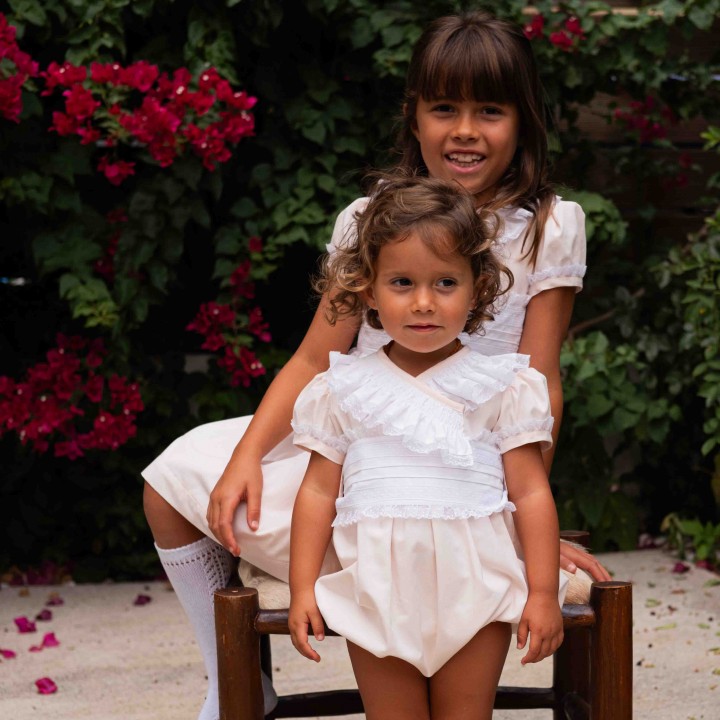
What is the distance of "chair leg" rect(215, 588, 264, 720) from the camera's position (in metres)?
1.93

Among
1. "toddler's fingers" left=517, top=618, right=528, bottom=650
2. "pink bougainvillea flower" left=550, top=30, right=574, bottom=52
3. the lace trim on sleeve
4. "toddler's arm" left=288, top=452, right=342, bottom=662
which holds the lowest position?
"toddler's fingers" left=517, top=618, right=528, bottom=650

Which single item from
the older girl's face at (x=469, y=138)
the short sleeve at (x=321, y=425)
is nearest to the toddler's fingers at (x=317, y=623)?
the short sleeve at (x=321, y=425)

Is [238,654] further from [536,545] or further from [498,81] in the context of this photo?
[498,81]

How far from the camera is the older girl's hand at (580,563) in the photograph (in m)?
2.12

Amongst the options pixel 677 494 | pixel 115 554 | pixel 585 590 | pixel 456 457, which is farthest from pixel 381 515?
pixel 677 494

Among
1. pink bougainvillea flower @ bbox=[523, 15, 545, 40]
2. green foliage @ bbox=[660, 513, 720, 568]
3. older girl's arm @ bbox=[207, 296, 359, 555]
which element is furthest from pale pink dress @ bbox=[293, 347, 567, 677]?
green foliage @ bbox=[660, 513, 720, 568]

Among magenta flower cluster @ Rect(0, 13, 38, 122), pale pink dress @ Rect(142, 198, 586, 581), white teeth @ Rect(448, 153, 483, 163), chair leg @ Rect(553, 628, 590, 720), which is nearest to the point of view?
pale pink dress @ Rect(142, 198, 586, 581)

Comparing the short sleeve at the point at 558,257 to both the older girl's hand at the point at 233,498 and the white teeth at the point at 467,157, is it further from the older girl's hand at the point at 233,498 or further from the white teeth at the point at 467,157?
the older girl's hand at the point at 233,498

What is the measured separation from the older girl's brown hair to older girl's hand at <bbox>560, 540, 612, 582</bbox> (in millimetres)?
521

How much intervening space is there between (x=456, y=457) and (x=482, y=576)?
177 millimetres

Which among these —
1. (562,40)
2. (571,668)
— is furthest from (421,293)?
(562,40)

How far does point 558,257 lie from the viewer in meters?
2.26

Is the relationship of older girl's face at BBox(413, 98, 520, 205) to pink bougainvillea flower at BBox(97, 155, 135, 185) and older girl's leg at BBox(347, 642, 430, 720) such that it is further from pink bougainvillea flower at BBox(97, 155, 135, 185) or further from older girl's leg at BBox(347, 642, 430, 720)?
pink bougainvillea flower at BBox(97, 155, 135, 185)

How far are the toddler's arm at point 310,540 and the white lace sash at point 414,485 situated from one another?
0.03m
